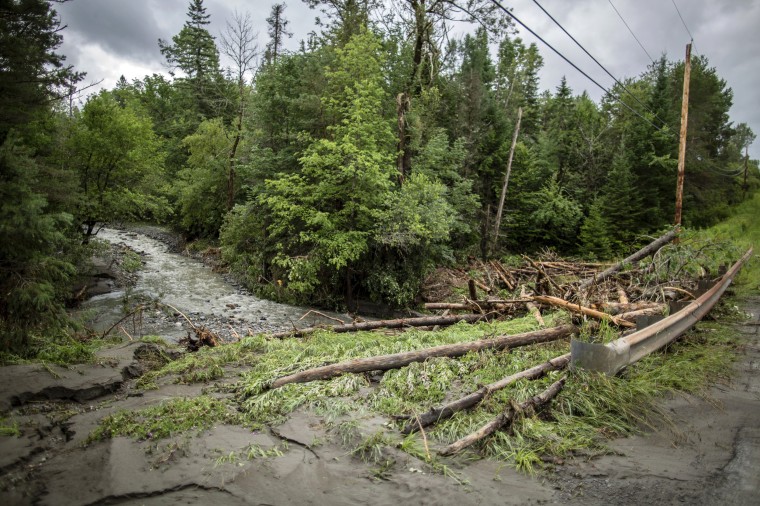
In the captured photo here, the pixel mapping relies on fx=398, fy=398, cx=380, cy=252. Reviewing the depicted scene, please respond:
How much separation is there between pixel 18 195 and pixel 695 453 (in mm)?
8617

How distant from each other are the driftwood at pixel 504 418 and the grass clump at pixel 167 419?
2253 millimetres

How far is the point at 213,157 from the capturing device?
2631 centimetres

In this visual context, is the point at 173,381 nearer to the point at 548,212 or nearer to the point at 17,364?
the point at 17,364

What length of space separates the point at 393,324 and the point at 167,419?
5839 millimetres

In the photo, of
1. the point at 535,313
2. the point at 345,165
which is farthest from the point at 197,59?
the point at 535,313

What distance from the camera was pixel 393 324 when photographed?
9.22 m

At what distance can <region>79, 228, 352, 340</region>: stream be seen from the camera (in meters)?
11.5

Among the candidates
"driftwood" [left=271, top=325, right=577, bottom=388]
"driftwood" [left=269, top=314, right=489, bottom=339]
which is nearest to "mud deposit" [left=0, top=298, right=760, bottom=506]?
"driftwood" [left=271, top=325, right=577, bottom=388]

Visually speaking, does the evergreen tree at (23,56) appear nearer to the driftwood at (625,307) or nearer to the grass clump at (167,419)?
the grass clump at (167,419)

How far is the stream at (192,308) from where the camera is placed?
11.5 metres

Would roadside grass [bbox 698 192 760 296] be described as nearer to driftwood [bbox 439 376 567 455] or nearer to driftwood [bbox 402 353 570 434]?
driftwood [bbox 402 353 570 434]

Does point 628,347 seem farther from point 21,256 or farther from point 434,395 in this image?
point 21,256

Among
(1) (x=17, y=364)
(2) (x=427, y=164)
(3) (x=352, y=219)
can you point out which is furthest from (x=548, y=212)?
(1) (x=17, y=364)

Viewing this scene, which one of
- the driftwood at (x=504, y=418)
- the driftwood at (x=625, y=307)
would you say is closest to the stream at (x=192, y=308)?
the driftwood at (x=504, y=418)
